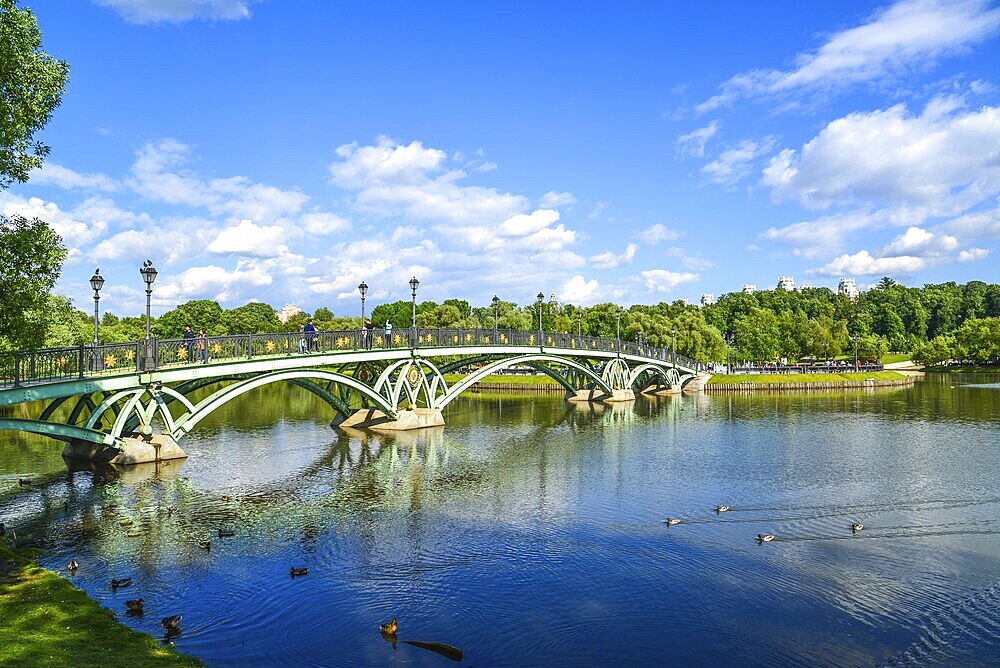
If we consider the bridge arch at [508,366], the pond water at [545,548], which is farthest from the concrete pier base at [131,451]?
the bridge arch at [508,366]

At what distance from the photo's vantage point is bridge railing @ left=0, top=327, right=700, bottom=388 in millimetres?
26094

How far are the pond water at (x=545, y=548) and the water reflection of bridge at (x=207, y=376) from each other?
234cm

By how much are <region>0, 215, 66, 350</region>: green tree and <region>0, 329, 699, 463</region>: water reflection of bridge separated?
636 centimetres

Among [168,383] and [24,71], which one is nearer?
[24,71]

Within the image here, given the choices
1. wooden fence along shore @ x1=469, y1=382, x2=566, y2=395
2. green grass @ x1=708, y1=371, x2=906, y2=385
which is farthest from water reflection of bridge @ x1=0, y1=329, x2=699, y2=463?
green grass @ x1=708, y1=371, x2=906, y2=385

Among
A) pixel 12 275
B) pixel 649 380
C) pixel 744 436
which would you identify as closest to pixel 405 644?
pixel 12 275

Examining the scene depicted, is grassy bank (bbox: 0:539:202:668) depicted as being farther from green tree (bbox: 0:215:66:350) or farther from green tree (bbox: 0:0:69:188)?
green tree (bbox: 0:0:69:188)

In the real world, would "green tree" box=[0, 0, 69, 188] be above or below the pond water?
above

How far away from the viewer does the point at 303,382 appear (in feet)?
136

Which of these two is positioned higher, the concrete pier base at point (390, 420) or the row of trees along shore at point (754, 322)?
the row of trees along shore at point (754, 322)

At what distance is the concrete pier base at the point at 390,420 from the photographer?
154 ft

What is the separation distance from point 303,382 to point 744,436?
28206 mm

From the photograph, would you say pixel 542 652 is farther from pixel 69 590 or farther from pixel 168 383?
pixel 168 383

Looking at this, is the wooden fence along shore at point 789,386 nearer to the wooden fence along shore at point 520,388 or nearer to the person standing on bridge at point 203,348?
the wooden fence along shore at point 520,388
